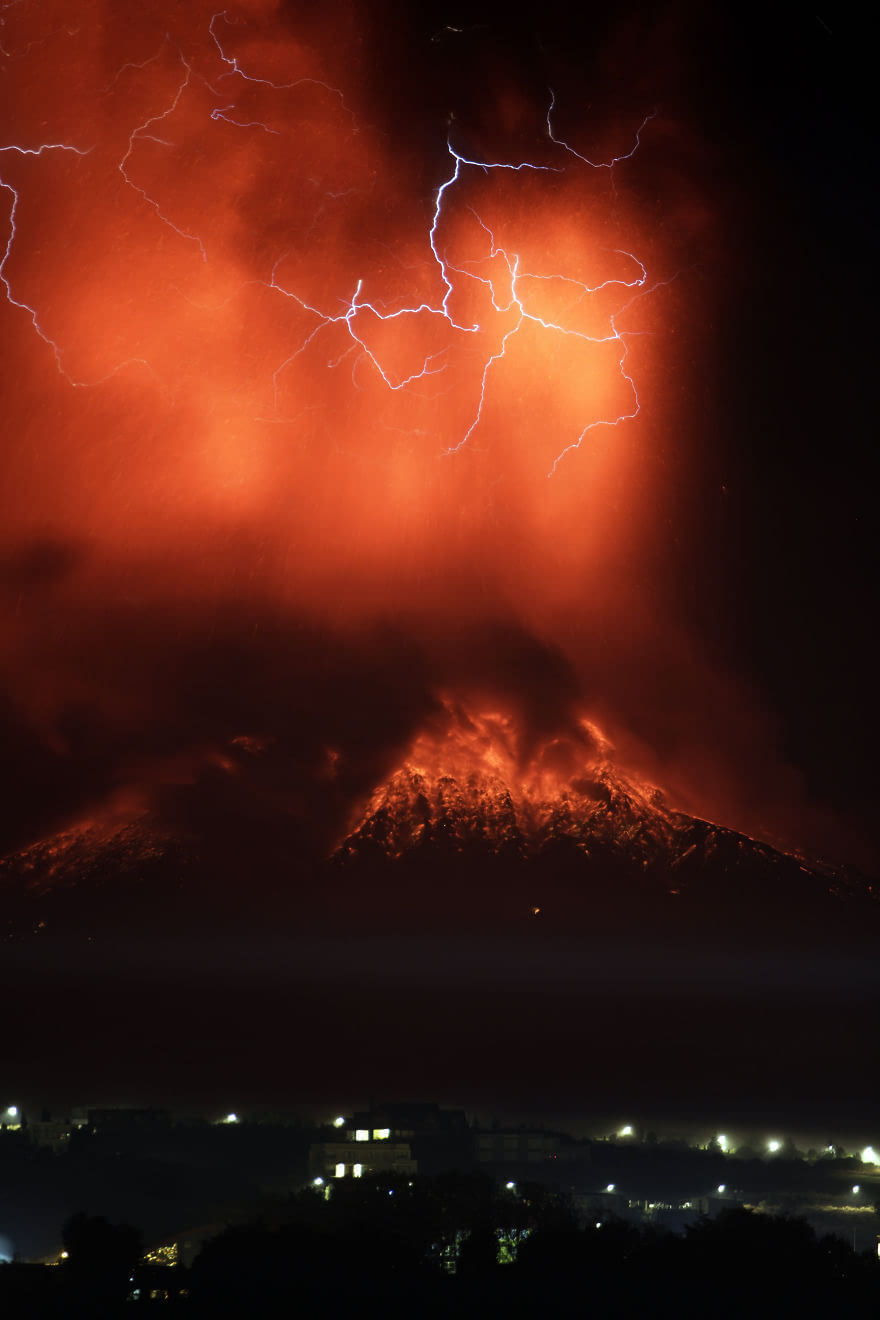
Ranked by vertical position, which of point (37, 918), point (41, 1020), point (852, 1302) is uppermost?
point (37, 918)

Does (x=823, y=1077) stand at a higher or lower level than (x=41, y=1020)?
lower

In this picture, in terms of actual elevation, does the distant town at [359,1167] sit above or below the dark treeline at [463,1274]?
above

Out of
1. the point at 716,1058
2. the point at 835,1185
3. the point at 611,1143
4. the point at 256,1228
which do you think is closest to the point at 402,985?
the point at 716,1058

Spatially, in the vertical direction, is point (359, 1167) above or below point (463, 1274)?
above

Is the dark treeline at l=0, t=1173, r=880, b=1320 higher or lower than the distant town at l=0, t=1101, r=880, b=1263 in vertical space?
lower

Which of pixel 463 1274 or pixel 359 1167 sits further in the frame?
pixel 359 1167

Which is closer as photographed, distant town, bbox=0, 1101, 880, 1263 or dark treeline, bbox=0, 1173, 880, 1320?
dark treeline, bbox=0, 1173, 880, 1320

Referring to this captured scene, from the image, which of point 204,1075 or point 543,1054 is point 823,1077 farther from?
point 204,1075

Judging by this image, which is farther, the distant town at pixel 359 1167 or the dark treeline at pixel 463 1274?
the distant town at pixel 359 1167
